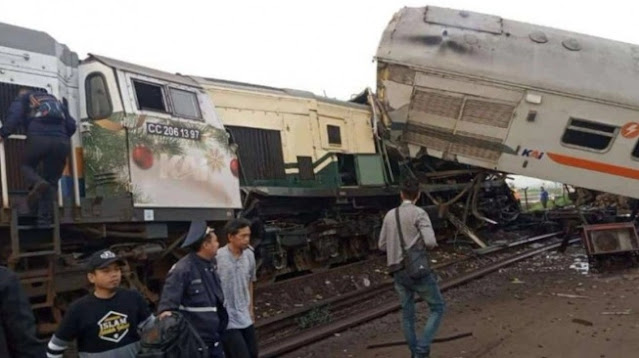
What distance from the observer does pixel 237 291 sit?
14.9ft

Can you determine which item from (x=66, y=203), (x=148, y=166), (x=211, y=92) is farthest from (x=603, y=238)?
(x=66, y=203)

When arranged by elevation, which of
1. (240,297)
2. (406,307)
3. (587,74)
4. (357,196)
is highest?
(587,74)

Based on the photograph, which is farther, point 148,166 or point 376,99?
point 376,99

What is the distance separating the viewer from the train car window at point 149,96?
732 cm

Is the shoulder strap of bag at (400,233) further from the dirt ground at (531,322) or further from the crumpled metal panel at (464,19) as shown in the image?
the crumpled metal panel at (464,19)

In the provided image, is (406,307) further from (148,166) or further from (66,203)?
(66,203)

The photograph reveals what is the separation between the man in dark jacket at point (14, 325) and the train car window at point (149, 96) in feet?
→ 15.4

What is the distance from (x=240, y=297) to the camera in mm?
4562

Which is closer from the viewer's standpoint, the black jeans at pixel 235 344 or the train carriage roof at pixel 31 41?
the black jeans at pixel 235 344

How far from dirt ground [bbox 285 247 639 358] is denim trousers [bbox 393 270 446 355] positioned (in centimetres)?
59

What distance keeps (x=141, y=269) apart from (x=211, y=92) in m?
3.52

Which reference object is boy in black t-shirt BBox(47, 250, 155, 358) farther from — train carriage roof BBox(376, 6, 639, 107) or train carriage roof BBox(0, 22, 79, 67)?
train carriage roof BBox(376, 6, 639, 107)

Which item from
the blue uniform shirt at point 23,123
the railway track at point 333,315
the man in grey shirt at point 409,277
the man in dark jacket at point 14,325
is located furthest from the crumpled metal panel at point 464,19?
the man in dark jacket at point 14,325

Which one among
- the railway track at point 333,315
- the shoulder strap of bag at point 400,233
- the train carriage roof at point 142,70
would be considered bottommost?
the railway track at point 333,315
